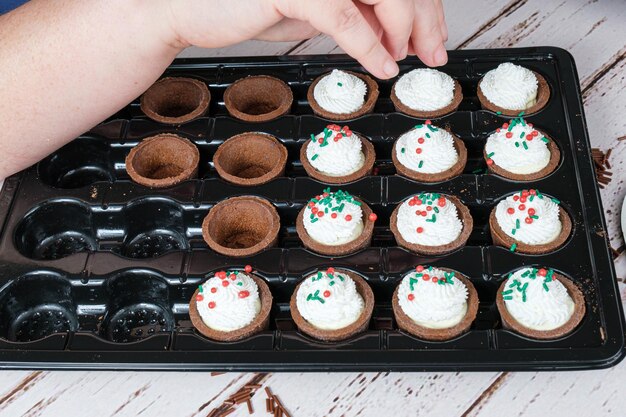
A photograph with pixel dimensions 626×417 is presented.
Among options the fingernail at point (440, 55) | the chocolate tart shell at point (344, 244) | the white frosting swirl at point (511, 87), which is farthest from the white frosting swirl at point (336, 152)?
the white frosting swirl at point (511, 87)

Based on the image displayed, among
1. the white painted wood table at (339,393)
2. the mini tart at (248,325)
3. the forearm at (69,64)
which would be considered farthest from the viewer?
the forearm at (69,64)

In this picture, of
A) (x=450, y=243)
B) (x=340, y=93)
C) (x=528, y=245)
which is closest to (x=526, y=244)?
(x=528, y=245)

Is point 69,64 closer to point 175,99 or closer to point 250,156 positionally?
point 175,99

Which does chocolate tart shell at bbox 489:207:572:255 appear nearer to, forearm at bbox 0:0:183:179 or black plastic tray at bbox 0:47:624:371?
black plastic tray at bbox 0:47:624:371

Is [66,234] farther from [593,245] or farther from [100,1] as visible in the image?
[593,245]

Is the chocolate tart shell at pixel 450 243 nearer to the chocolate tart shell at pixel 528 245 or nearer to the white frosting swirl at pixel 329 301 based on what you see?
the chocolate tart shell at pixel 528 245

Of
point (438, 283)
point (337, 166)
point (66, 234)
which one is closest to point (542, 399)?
point (438, 283)
